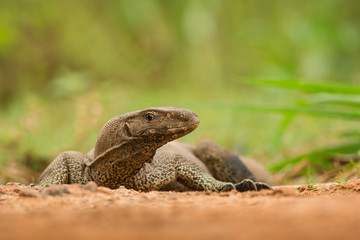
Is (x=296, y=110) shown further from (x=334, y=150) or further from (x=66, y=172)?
(x=66, y=172)

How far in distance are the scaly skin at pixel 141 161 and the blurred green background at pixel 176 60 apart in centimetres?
228

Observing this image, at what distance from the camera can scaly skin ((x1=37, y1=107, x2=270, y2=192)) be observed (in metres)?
3.38

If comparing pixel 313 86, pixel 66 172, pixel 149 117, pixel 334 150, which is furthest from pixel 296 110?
pixel 66 172

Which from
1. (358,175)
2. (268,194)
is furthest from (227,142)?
(268,194)

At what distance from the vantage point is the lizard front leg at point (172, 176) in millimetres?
3688

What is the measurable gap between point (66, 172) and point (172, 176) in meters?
0.86

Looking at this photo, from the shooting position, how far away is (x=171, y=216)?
6.20 feet

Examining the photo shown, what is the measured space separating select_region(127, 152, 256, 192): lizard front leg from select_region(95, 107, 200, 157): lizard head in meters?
0.36

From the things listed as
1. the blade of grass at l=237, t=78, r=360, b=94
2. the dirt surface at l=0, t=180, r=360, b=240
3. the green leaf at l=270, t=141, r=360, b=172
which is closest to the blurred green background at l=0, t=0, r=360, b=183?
the green leaf at l=270, t=141, r=360, b=172

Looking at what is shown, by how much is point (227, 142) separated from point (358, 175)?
3323mm

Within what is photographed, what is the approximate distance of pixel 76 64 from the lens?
11.9 meters

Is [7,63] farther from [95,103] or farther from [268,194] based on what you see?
[268,194]

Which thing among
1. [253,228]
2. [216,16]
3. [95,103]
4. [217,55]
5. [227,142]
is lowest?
[253,228]

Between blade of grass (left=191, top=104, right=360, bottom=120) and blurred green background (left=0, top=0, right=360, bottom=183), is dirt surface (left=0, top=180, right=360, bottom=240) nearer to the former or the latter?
blade of grass (left=191, top=104, right=360, bottom=120)
